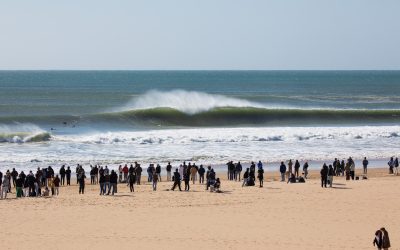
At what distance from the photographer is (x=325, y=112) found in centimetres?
6438

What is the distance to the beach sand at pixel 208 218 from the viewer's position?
16.6 metres

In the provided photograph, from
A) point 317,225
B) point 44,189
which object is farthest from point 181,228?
point 44,189

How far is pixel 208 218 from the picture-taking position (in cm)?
1919

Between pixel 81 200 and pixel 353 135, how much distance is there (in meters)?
26.3

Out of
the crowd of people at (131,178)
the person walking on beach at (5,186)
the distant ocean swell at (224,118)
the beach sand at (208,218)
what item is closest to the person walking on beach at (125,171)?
the crowd of people at (131,178)

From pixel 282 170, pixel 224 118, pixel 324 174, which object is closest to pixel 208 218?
pixel 324 174

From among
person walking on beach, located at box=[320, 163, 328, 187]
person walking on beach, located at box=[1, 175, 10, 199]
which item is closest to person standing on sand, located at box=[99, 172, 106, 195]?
person walking on beach, located at box=[1, 175, 10, 199]

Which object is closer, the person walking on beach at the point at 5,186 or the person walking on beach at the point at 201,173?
the person walking on beach at the point at 5,186

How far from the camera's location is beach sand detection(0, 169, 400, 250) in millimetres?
16562

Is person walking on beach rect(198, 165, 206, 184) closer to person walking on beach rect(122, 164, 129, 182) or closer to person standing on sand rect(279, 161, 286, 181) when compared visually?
person walking on beach rect(122, 164, 129, 182)

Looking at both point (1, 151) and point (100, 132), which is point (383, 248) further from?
point (100, 132)

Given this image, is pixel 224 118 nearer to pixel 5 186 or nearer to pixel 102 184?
pixel 102 184

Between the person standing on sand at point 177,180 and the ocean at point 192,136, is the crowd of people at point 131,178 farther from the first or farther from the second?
the ocean at point 192,136

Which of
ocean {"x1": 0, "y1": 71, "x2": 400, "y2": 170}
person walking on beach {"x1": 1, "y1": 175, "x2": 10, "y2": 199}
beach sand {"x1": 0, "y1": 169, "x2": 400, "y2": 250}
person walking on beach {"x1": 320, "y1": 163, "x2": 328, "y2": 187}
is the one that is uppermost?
ocean {"x1": 0, "y1": 71, "x2": 400, "y2": 170}
